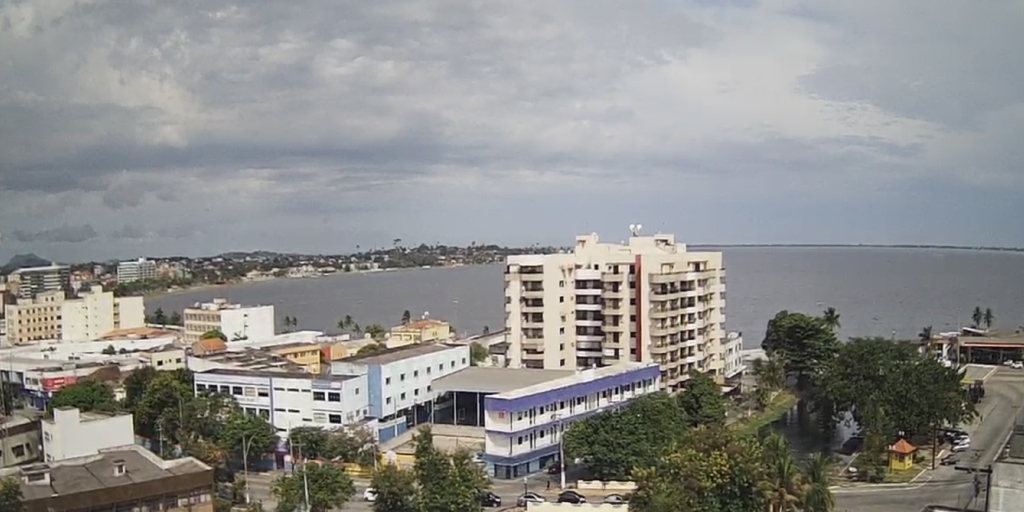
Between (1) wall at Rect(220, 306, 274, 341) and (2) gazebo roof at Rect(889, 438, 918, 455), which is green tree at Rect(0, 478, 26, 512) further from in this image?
(1) wall at Rect(220, 306, 274, 341)

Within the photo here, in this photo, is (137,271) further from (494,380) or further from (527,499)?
(527,499)

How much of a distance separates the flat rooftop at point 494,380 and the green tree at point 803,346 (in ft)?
15.8

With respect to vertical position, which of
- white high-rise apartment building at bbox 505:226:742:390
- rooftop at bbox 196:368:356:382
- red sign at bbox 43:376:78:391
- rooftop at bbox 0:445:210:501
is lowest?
red sign at bbox 43:376:78:391

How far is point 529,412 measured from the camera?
9.16 metres

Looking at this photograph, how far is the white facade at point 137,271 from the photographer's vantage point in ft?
80.6

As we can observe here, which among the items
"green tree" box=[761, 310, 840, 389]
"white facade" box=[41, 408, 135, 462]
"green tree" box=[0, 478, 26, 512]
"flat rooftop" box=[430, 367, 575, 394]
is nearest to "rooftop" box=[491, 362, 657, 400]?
"flat rooftop" box=[430, 367, 575, 394]

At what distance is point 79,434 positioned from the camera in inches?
305

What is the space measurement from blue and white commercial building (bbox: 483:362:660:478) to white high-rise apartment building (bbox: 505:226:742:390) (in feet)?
5.93

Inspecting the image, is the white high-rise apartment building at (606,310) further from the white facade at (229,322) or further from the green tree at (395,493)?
the white facade at (229,322)

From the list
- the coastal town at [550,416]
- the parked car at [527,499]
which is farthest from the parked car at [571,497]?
the parked car at [527,499]

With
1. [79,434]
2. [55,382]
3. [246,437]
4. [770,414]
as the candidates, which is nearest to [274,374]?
[246,437]

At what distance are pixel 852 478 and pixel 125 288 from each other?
22.6 m

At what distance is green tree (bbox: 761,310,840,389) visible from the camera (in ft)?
47.3

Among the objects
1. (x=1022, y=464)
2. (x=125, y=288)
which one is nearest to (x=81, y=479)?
(x=1022, y=464)
